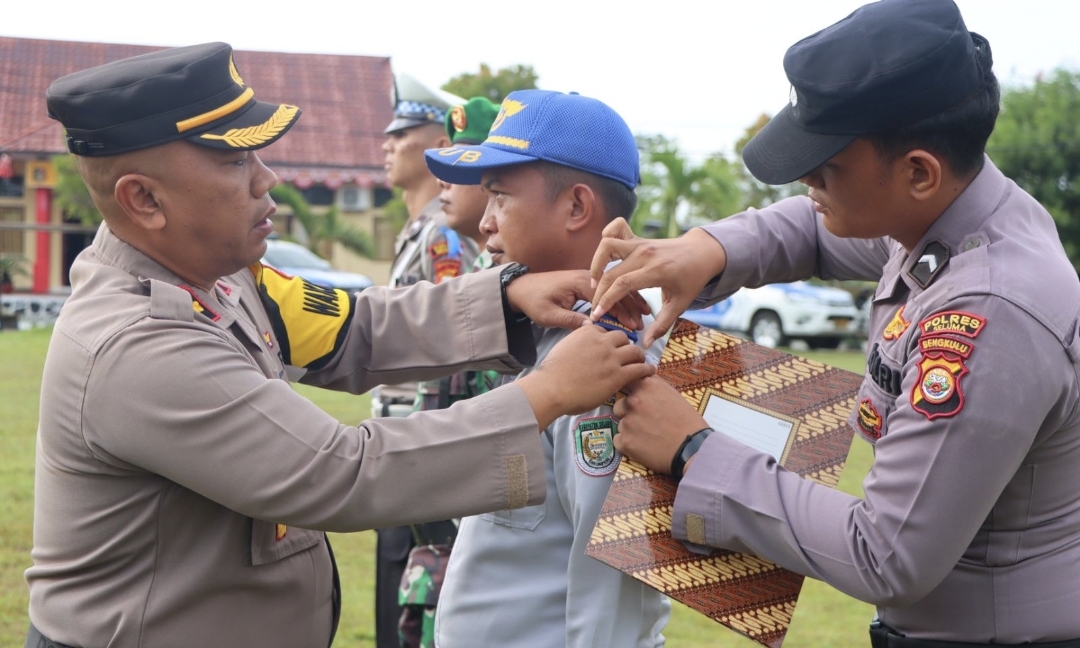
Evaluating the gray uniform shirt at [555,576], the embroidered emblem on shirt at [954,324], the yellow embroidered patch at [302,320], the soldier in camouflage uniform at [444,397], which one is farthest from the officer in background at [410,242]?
the embroidered emblem on shirt at [954,324]

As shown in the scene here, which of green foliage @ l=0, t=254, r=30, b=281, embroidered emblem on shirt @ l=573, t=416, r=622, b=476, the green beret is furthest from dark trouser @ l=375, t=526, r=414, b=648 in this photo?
green foliage @ l=0, t=254, r=30, b=281

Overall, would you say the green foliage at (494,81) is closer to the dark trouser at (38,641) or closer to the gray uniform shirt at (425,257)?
the gray uniform shirt at (425,257)

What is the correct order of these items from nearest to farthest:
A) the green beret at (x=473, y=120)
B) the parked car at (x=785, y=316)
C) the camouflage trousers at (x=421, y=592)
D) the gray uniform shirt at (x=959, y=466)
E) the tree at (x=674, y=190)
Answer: the gray uniform shirt at (x=959, y=466)
the camouflage trousers at (x=421, y=592)
the green beret at (x=473, y=120)
the parked car at (x=785, y=316)
the tree at (x=674, y=190)

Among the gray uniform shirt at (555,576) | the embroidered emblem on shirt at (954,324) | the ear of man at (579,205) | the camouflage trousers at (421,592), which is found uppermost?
the embroidered emblem on shirt at (954,324)

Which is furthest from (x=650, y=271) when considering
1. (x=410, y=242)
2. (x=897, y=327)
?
(x=410, y=242)

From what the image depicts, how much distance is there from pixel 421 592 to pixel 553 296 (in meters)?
1.78

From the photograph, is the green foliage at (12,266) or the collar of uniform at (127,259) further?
the green foliage at (12,266)

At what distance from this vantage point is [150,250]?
2.21m

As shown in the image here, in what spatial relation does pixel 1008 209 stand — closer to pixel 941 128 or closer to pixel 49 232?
pixel 941 128

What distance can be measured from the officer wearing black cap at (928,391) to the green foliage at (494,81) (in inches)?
920

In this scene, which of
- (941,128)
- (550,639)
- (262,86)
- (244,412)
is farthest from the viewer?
(262,86)

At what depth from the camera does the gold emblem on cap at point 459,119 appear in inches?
181

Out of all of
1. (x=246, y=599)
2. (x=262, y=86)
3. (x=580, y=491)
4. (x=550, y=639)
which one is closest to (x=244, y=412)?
A: (x=246, y=599)

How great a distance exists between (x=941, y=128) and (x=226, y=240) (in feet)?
4.84
